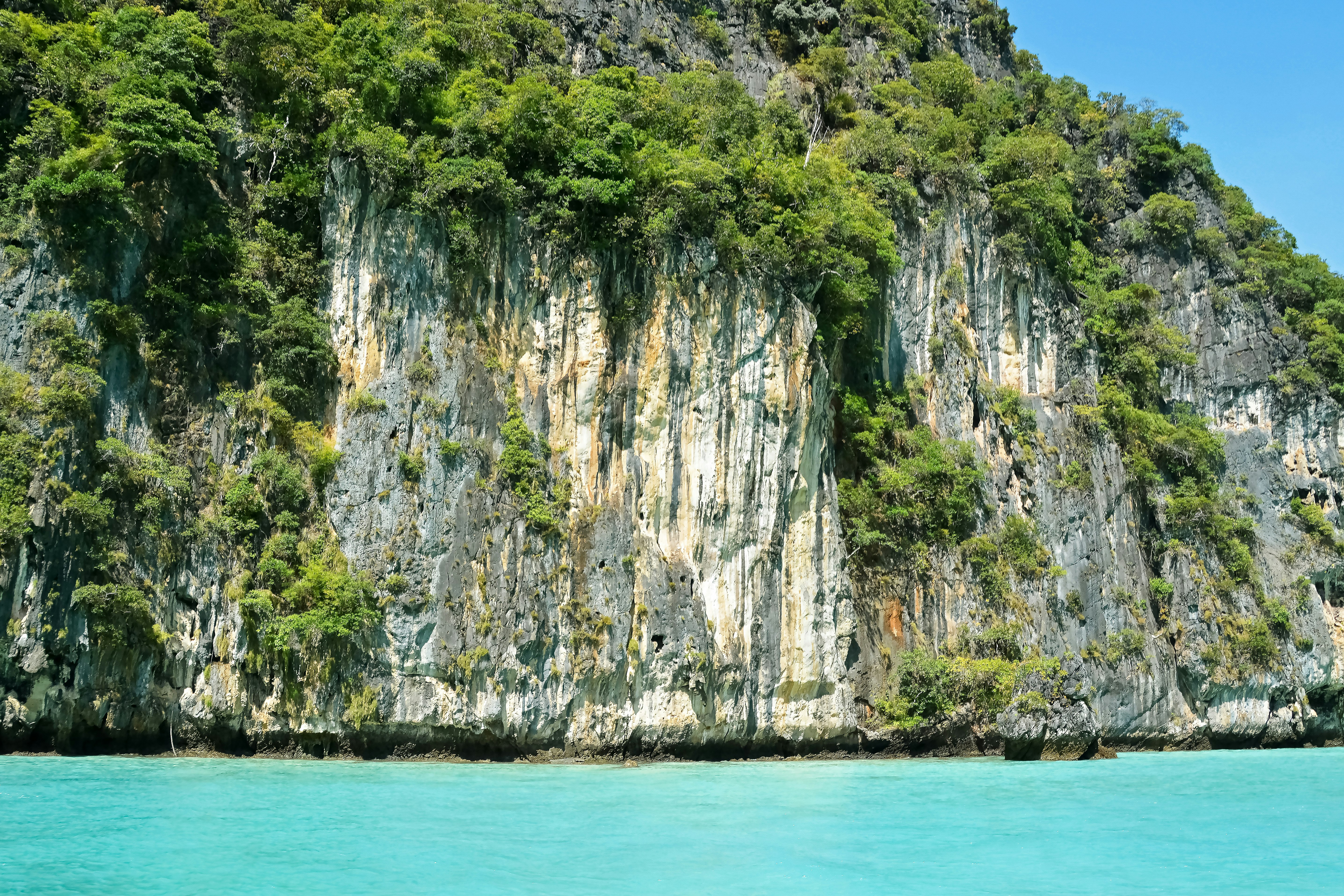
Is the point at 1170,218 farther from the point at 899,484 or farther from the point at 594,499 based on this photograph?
the point at 594,499

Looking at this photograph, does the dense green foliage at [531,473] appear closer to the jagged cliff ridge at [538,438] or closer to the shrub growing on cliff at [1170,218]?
the jagged cliff ridge at [538,438]

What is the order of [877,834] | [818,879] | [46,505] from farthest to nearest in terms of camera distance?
[46,505], [877,834], [818,879]

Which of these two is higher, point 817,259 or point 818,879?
point 817,259

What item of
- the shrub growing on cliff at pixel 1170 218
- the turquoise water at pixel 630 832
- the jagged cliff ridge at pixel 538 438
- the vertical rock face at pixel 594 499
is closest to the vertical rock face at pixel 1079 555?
the jagged cliff ridge at pixel 538 438

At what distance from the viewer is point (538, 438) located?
21.5 meters

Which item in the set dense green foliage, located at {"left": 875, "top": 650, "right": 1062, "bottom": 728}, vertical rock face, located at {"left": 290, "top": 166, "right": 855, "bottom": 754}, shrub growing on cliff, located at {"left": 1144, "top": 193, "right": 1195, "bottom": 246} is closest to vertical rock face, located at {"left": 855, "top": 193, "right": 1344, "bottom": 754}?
dense green foliage, located at {"left": 875, "top": 650, "right": 1062, "bottom": 728}

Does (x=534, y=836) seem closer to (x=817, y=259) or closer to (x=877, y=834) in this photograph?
(x=877, y=834)

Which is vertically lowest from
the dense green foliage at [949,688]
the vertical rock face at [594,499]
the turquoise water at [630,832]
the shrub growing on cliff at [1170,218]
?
the turquoise water at [630,832]

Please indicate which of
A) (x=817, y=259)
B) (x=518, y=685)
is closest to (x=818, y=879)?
(x=518, y=685)

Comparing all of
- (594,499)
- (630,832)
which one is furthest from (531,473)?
(630,832)

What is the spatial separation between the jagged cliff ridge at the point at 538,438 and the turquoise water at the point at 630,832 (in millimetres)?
2564

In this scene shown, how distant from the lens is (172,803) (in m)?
12.6

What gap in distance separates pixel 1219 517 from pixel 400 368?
24.1m

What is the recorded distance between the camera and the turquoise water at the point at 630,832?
30.6ft
